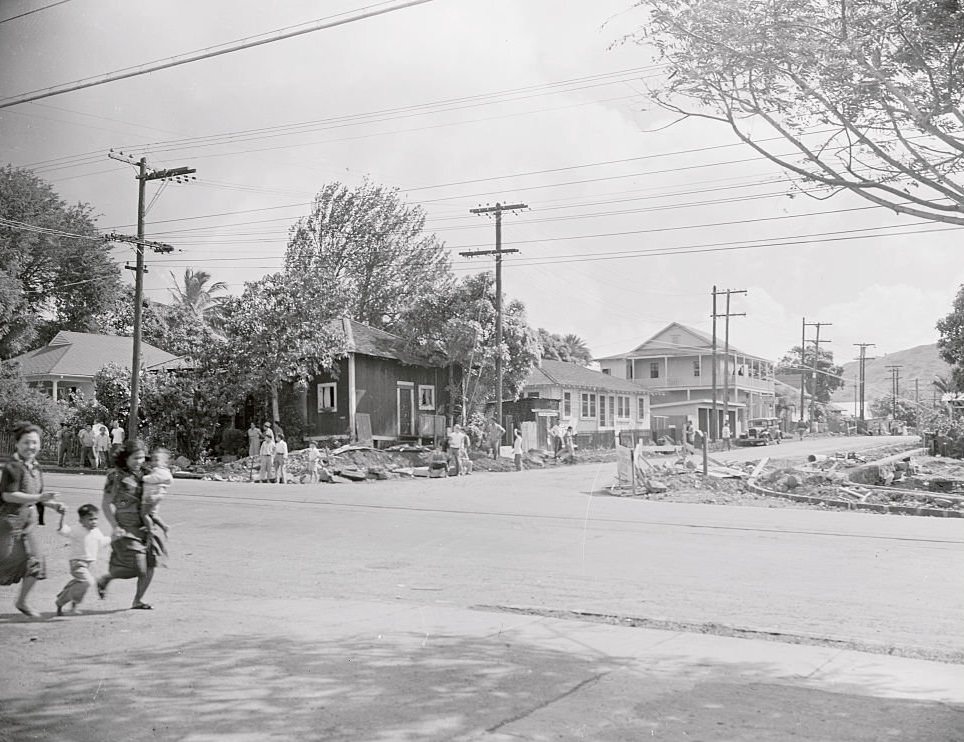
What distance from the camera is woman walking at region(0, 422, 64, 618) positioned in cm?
723

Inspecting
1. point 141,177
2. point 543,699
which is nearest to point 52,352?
point 141,177

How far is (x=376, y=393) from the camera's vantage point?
1374 inches

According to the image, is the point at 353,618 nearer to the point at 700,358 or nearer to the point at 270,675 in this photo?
the point at 270,675

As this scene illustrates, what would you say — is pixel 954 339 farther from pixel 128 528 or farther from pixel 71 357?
pixel 128 528

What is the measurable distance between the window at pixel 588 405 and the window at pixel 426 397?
1252cm

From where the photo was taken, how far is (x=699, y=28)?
23.0 feet

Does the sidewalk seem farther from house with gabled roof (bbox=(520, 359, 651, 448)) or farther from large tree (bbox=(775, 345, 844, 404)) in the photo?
large tree (bbox=(775, 345, 844, 404))

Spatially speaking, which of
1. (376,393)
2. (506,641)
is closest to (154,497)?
(506,641)

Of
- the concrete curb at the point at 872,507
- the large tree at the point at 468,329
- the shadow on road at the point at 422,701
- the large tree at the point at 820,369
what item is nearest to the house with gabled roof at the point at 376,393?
the large tree at the point at 468,329

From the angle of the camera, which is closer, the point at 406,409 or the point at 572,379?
the point at 406,409

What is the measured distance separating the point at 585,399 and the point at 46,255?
3667cm

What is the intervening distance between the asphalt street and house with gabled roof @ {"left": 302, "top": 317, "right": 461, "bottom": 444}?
65.2 ft

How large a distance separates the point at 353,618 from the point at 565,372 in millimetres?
41749

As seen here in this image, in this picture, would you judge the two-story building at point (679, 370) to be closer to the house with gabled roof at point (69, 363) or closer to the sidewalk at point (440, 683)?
the house with gabled roof at point (69, 363)
